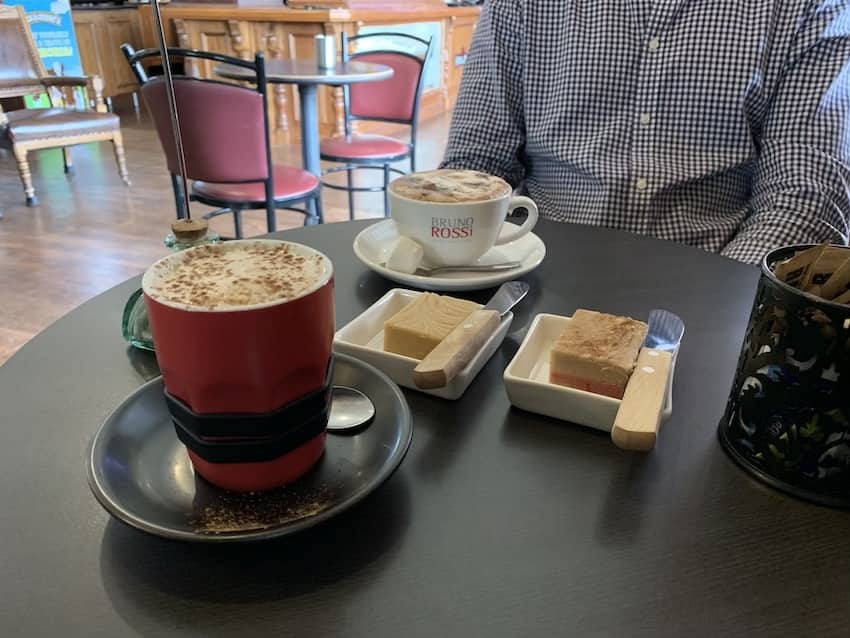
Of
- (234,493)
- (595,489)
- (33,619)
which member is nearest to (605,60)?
(595,489)

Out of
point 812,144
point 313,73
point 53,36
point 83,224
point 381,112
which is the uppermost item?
point 812,144

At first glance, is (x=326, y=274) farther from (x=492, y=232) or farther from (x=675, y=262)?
(x=675, y=262)

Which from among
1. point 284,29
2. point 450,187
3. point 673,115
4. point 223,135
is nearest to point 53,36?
point 284,29

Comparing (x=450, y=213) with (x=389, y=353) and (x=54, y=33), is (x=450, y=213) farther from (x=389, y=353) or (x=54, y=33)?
(x=54, y=33)

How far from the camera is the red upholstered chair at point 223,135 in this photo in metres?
2.02

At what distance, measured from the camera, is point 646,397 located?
1.57 ft

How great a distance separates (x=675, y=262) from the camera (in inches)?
33.6

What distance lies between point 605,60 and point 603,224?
306mm

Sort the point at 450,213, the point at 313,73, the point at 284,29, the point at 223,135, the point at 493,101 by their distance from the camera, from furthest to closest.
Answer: the point at 284,29 → the point at 313,73 → the point at 223,135 → the point at 493,101 → the point at 450,213

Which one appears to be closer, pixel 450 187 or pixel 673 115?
pixel 450 187

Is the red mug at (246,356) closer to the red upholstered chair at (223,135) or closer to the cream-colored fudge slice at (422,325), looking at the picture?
the cream-colored fudge slice at (422,325)

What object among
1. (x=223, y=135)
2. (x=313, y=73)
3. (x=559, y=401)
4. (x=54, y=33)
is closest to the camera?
(x=559, y=401)

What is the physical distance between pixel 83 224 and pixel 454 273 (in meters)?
3.15

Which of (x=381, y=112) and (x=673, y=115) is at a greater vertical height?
(x=673, y=115)
